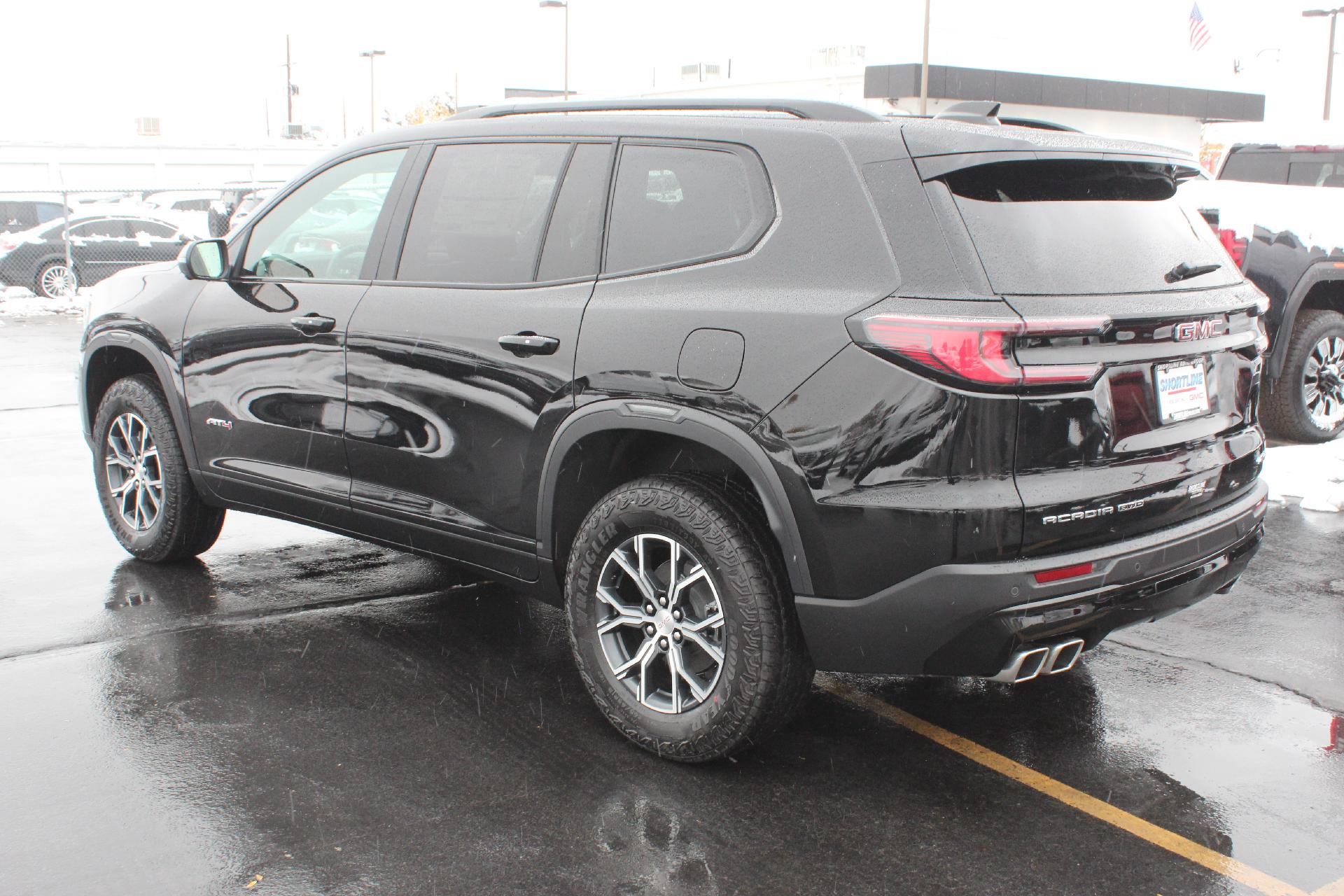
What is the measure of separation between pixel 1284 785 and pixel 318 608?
3571 millimetres

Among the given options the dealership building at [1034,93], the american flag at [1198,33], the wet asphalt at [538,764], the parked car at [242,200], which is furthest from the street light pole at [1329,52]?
the wet asphalt at [538,764]

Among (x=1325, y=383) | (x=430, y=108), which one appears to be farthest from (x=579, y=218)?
(x=430, y=108)

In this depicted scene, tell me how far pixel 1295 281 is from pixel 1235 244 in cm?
46

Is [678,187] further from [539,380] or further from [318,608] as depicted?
[318,608]

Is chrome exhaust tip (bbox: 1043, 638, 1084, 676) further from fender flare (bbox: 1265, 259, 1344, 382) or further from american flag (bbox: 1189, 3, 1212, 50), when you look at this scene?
american flag (bbox: 1189, 3, 1212, 50)

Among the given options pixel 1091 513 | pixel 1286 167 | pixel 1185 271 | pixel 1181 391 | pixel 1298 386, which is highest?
pixel 1286 167

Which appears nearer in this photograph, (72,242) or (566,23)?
(72,242)

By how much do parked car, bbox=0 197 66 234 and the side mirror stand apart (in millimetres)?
18456

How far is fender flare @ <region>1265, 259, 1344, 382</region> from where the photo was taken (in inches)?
323

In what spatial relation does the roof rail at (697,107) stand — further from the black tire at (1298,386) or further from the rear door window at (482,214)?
the black tire at (1298,386)

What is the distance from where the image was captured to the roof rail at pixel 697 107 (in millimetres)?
3658

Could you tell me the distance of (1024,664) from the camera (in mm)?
3291

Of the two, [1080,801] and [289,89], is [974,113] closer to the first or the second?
[1080,801]

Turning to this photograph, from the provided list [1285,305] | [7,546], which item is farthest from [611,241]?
[1285,305]
